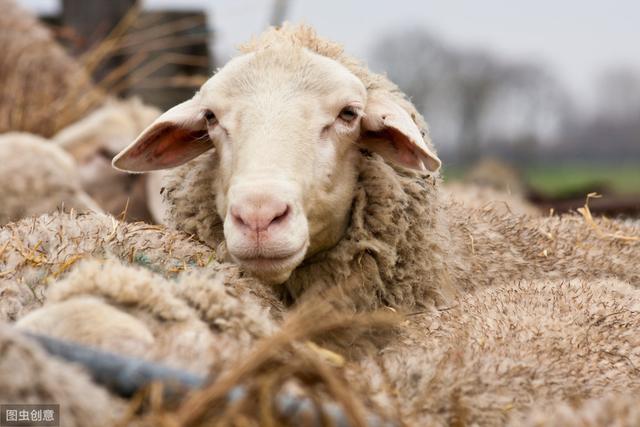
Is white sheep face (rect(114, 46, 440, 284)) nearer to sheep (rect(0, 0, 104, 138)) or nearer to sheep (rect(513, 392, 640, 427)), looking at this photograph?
sheep (rect(513, 392, 640, 427))

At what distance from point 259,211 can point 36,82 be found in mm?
5501

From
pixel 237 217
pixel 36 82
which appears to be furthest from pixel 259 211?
pixel 36 82

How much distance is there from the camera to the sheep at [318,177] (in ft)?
9.87

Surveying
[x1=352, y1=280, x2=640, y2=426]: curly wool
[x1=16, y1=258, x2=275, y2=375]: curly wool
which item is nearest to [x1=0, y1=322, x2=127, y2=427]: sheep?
[x1=16, y1=258, x2=275, y2=375]: curly wool

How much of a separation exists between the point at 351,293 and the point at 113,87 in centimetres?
614

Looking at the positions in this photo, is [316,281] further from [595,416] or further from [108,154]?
[108,154]

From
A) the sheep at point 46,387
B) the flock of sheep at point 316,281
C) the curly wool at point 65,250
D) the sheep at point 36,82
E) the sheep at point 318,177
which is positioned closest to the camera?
the sheep at point 46,387

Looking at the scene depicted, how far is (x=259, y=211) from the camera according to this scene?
2801 mm

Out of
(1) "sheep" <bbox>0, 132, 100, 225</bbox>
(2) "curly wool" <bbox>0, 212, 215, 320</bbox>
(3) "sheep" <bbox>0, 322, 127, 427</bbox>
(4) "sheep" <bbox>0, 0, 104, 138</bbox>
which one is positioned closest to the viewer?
(3) "sheep" <bbox>0, 322, 127, 427</bbox>

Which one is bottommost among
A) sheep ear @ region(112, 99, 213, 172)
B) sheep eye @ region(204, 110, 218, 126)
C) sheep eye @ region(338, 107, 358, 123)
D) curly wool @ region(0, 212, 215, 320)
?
curly wool @ region(0, 212, 215, 320)

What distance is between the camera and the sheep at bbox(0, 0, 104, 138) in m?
7.32

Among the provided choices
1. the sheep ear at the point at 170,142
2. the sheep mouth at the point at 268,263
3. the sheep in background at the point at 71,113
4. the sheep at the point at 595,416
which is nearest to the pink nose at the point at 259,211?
the sheep mouth at the point at 268,263

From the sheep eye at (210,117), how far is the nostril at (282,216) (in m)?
0.70

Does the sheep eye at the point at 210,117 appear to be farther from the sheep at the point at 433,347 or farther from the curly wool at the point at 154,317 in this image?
the curly wool at the point at 154,317
